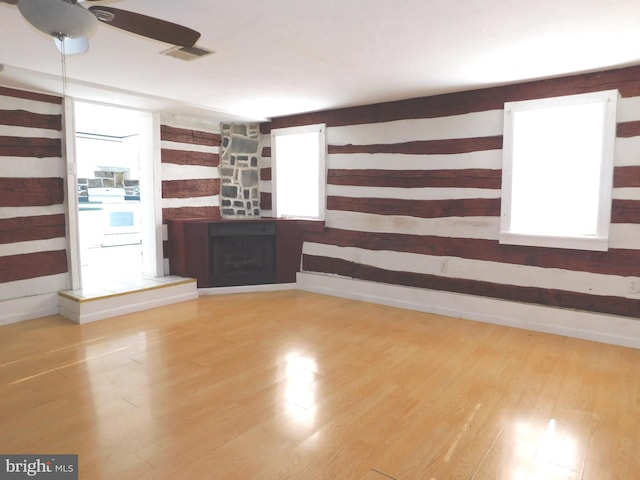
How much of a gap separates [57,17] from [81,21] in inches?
3.5

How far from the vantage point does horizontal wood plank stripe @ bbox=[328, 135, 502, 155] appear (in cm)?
424

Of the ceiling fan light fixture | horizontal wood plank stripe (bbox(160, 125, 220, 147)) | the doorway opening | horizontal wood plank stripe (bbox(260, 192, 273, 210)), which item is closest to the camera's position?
the ceiling fan light fixture

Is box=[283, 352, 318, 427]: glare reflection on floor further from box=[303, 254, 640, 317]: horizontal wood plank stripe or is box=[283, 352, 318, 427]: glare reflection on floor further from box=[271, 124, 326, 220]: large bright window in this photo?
box=[271, 124, 326, 220]: large bright window

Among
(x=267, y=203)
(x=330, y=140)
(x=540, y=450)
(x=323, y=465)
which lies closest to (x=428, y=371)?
(x=540, y=450)

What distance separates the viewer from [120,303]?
448 centimetres

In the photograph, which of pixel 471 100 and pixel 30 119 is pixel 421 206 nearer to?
pixel 471 100

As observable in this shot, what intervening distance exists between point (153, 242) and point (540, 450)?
484 cm

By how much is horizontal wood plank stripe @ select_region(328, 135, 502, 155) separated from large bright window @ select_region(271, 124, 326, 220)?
0.46 m

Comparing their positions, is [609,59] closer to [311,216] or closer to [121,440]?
[311,216]

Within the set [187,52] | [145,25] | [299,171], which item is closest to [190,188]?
[299,171]

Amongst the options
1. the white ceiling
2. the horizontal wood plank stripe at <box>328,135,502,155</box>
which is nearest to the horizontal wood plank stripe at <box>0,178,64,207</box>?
the white ceiling

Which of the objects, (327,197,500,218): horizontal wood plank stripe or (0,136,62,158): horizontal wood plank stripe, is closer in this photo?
(0,136,62,158): horizontal wood plank stripe

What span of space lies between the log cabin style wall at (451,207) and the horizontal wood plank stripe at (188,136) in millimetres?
1124

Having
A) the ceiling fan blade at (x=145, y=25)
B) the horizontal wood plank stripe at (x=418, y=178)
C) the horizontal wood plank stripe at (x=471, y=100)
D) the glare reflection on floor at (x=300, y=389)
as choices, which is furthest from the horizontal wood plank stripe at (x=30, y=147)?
the glare reflection on floor at (x=300, y=389)
